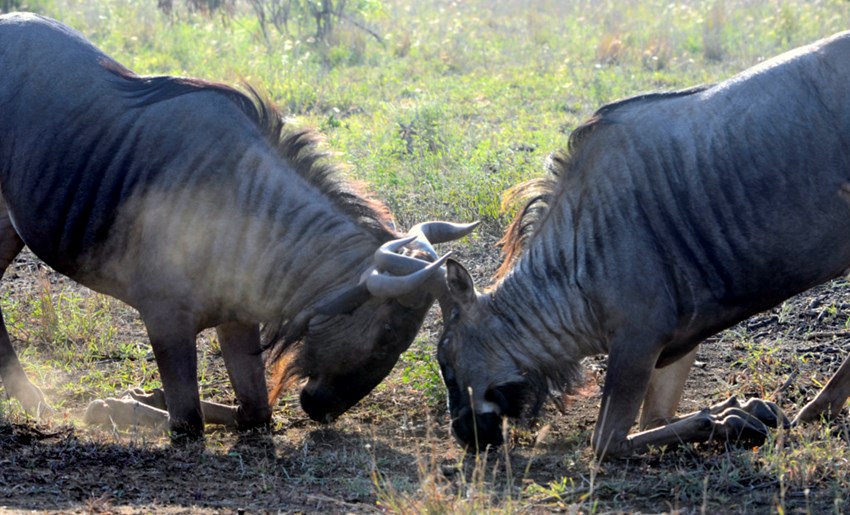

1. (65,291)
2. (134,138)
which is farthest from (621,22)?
(134,138)

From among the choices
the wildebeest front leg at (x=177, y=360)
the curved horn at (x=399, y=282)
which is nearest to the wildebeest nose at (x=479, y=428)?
the curved horn at (x=399, y=282)

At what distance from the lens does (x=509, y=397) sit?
4809 mm

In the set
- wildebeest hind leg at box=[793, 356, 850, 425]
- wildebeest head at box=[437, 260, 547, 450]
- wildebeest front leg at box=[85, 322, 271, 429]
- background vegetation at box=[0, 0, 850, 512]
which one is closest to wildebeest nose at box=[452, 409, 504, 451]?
wildebeest head at box=[437, 260, 547, 450]

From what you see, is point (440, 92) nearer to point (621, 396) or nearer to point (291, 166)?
point (291, 166)

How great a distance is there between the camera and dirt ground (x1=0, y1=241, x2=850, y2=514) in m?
4.11

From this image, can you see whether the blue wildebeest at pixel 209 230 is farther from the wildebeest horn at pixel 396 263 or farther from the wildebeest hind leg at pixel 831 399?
the wildebeest hind leg at pixel 831 399

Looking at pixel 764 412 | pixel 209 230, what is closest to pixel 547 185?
pixel 764 412

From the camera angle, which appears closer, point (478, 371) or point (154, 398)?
point (478, 371)

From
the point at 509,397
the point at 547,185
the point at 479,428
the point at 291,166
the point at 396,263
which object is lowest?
the point at 479,428

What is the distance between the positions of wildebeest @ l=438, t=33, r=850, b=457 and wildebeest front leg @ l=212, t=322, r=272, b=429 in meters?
1.06

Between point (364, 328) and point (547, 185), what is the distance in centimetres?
101

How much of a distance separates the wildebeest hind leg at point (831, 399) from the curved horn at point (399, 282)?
183 cm

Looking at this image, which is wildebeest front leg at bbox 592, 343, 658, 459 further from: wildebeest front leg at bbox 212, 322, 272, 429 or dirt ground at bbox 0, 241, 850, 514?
wildebeest front leg at bbox 212, 322, 272, 429

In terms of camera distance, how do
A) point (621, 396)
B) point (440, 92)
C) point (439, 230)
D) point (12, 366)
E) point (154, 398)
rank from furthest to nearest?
point (440, 92), point (12, 366), point (154, 398), point (439, 230), point (621, 396)
